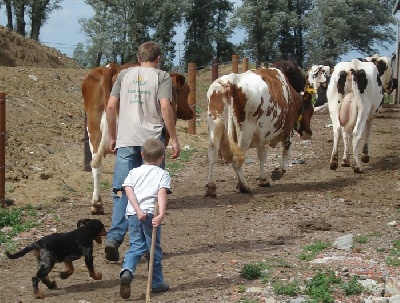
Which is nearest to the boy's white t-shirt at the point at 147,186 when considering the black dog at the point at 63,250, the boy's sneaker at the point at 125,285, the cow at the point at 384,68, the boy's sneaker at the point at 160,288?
the boy's sneaker at the point at 125,285

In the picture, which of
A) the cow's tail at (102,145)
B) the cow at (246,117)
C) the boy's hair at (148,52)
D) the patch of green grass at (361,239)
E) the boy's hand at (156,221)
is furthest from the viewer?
the cow at (246,117)

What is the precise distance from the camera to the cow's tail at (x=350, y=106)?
13.7 meters

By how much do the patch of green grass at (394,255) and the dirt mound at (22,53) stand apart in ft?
74.0

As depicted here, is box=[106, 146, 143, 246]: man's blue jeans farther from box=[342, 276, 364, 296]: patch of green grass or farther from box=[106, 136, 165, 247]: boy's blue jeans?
box=[342, 276, 364, 296]: patch of green grass

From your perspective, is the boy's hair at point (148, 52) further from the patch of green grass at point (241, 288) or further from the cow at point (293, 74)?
the cow at point (293, 74)

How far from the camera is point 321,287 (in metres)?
6.61

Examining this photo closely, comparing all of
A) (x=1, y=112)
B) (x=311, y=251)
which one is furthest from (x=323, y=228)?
(x=1, y=112)

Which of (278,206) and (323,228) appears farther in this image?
(278,206)

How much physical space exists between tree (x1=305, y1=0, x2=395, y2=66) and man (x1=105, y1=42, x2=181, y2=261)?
1270 inches

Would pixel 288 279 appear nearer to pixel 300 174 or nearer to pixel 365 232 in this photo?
pixel 365 232

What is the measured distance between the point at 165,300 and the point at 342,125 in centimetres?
795

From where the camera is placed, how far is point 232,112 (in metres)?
11.3

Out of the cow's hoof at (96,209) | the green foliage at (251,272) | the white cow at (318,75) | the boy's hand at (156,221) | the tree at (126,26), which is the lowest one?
the green foliage at (251,272)

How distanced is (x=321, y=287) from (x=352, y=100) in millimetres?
7578
